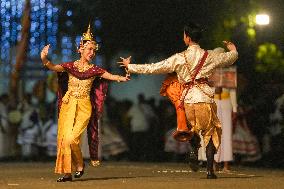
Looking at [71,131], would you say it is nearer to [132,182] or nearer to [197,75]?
[132,182]

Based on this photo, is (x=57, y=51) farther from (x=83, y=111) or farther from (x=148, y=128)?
(x=83, y=111)

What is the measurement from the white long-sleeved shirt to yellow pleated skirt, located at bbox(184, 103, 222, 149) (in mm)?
106

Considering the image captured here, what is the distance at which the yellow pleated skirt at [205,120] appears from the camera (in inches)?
515

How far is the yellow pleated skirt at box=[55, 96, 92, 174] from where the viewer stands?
1312 cm

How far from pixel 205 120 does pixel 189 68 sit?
775 millimetres

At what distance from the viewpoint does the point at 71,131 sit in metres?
13.2

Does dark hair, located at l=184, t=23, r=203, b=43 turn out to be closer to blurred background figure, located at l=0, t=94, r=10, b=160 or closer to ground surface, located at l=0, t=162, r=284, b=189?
ground surface, located at l=0, t=162, r=284, b=189

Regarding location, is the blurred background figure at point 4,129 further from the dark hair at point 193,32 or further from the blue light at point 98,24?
the dark hair at point 193,32

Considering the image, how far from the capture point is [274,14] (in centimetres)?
3206

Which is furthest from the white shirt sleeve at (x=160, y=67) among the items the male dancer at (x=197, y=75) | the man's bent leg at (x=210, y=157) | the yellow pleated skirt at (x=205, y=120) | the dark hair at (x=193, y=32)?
the man's bent leg at (x=210, y=157)

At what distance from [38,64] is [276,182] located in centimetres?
2697

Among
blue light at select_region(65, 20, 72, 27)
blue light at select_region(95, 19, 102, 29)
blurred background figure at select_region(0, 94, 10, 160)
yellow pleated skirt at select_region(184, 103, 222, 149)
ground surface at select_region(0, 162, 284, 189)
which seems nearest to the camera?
ground surface at select_region(0, 162, 284, 189)

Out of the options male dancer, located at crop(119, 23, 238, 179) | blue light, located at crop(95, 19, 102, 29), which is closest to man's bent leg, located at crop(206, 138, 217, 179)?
male dancer, located at crop(119, 23, 238, 179)

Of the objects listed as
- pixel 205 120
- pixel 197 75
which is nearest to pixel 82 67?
pixel 197 75
